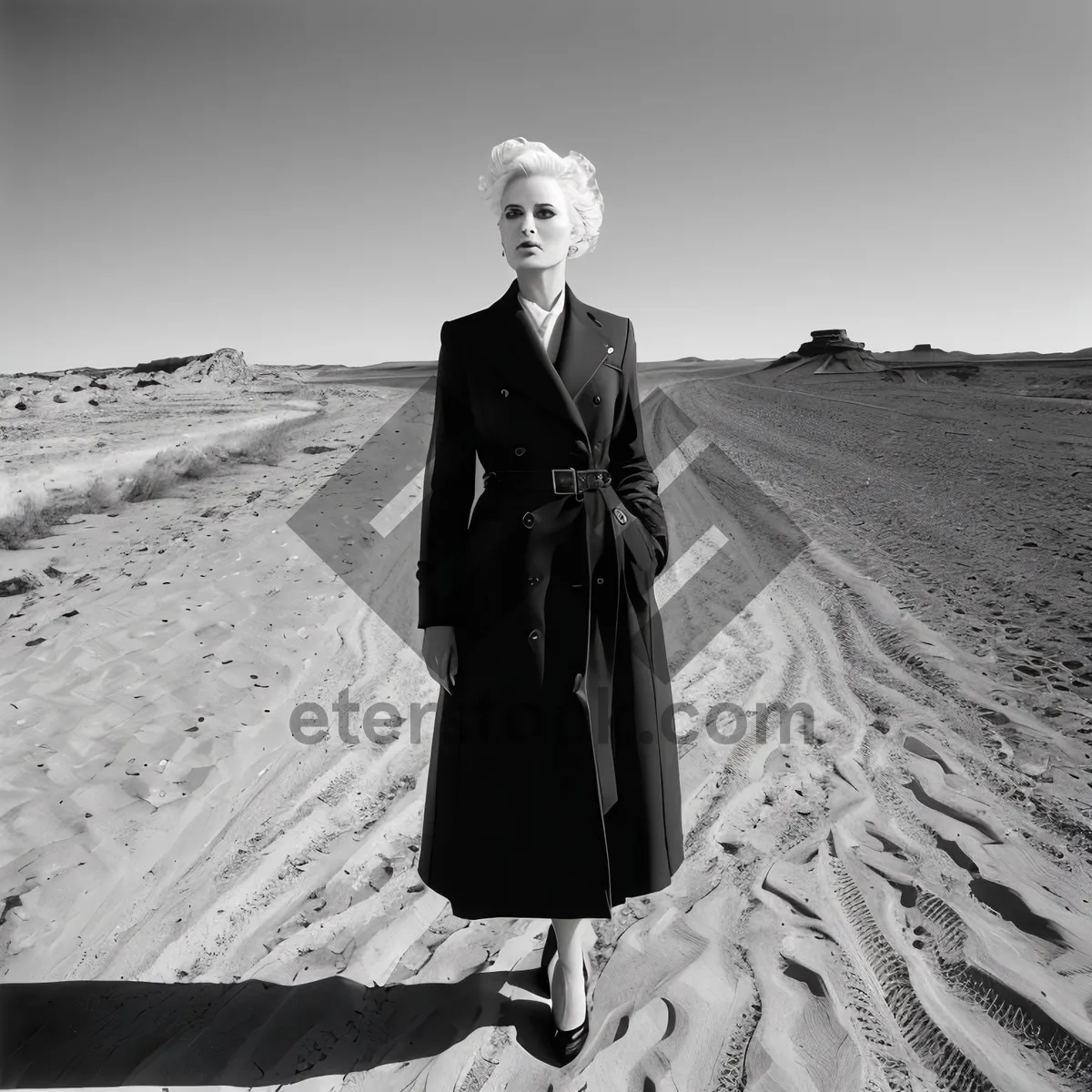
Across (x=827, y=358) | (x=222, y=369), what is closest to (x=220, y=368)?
(x=222, y=369)

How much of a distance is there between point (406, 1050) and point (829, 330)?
137 ft

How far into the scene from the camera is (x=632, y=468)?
2.12 metres

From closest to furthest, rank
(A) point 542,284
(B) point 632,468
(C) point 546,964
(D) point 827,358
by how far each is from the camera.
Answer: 1. (A) point 542,284
2. (B) point 632,468
3. (C) point 546,964
4. (D) point 827,358

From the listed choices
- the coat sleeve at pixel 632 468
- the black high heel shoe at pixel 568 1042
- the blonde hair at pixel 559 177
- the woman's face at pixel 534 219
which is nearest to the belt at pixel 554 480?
the coat sleeve at pixel 632 468

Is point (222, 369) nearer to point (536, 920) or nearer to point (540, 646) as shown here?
point (536, 920)

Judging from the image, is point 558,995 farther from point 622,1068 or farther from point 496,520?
point 496,520

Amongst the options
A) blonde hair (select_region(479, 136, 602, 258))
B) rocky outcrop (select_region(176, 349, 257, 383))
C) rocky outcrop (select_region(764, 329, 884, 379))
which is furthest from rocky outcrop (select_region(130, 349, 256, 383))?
blonde hair (select_region(479, 136, 602, 258))

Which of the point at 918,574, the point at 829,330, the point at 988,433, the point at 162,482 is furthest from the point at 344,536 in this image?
the point at 829,330

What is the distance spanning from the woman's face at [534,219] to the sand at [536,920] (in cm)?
215

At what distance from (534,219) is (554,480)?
2.24 feet

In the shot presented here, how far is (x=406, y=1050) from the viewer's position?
2.11 meters

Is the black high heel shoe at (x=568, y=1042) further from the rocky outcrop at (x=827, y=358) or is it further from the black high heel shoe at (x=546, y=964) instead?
the rocky outcrop at (x=827, y=358)

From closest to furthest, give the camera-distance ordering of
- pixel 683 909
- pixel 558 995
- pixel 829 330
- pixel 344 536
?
pixel 558 995, pixel 683 909, pixel 344 536, pixel 829 330

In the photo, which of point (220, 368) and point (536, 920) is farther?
point (220, 368)
